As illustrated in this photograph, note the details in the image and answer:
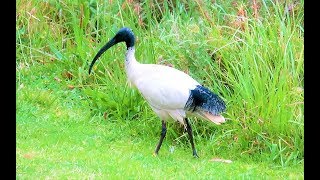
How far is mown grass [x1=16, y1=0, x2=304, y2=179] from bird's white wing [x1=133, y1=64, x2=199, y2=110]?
429mm

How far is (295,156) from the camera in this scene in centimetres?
541

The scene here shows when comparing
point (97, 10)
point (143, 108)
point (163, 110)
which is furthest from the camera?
point (97, 10)

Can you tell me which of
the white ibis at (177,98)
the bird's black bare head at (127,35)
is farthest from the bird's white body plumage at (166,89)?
the bird's black bare head at (127,35)

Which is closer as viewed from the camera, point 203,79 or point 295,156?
point 295,156

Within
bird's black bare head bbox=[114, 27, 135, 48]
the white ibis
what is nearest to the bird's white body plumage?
the white ibis

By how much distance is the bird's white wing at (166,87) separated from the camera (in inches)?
216

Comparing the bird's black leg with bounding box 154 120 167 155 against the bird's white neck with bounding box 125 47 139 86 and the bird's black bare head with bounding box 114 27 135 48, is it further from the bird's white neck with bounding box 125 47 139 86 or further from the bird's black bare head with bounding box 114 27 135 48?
the bird's black bare head with bounding box 114 27 135 48

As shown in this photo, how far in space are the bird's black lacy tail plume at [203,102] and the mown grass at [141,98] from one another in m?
0.32

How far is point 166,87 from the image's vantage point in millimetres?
5516

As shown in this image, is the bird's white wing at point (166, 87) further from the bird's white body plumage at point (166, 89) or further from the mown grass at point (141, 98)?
the mown grass at point (141, 98)

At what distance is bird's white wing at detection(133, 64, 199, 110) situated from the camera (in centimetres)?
549
